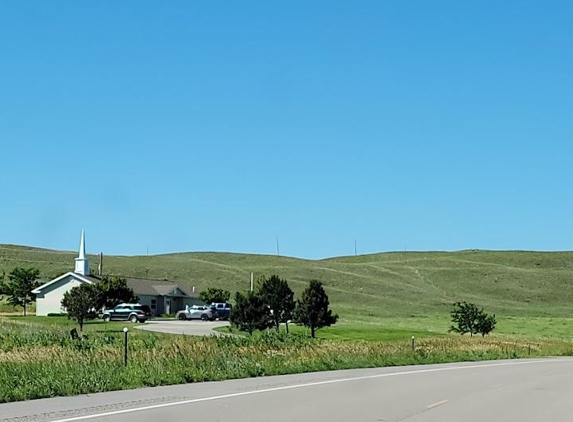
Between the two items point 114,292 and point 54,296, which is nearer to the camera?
point 114,292

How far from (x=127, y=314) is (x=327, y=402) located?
62.1m

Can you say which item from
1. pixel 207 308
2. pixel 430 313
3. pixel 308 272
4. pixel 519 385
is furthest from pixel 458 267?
pixel 519 385

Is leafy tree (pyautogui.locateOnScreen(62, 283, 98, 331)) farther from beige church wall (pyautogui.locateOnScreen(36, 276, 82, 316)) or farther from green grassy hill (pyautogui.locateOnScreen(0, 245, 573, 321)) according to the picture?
green grassy hill (pyautogui.locateOnScreen(0, 245, 573, 321))

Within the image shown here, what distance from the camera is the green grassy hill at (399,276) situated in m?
111

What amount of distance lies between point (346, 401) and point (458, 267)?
131m

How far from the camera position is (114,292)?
8381 cm

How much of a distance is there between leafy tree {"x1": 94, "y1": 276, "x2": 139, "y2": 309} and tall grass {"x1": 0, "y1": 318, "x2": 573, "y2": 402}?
47.1 meters

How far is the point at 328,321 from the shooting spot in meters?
59.3

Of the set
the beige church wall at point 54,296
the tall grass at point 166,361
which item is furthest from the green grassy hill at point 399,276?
the tall grass at point 166,361

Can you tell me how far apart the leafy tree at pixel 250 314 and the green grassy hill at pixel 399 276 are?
114 ft

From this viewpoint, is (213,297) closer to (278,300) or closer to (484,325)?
(278,300)

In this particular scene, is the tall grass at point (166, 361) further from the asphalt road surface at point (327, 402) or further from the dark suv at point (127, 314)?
the dark suv at point (127, 314)

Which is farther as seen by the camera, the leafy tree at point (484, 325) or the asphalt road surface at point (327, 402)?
the leafy tree at point (484, 325)

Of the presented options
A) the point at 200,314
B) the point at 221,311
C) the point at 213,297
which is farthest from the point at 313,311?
the point at 213,297
